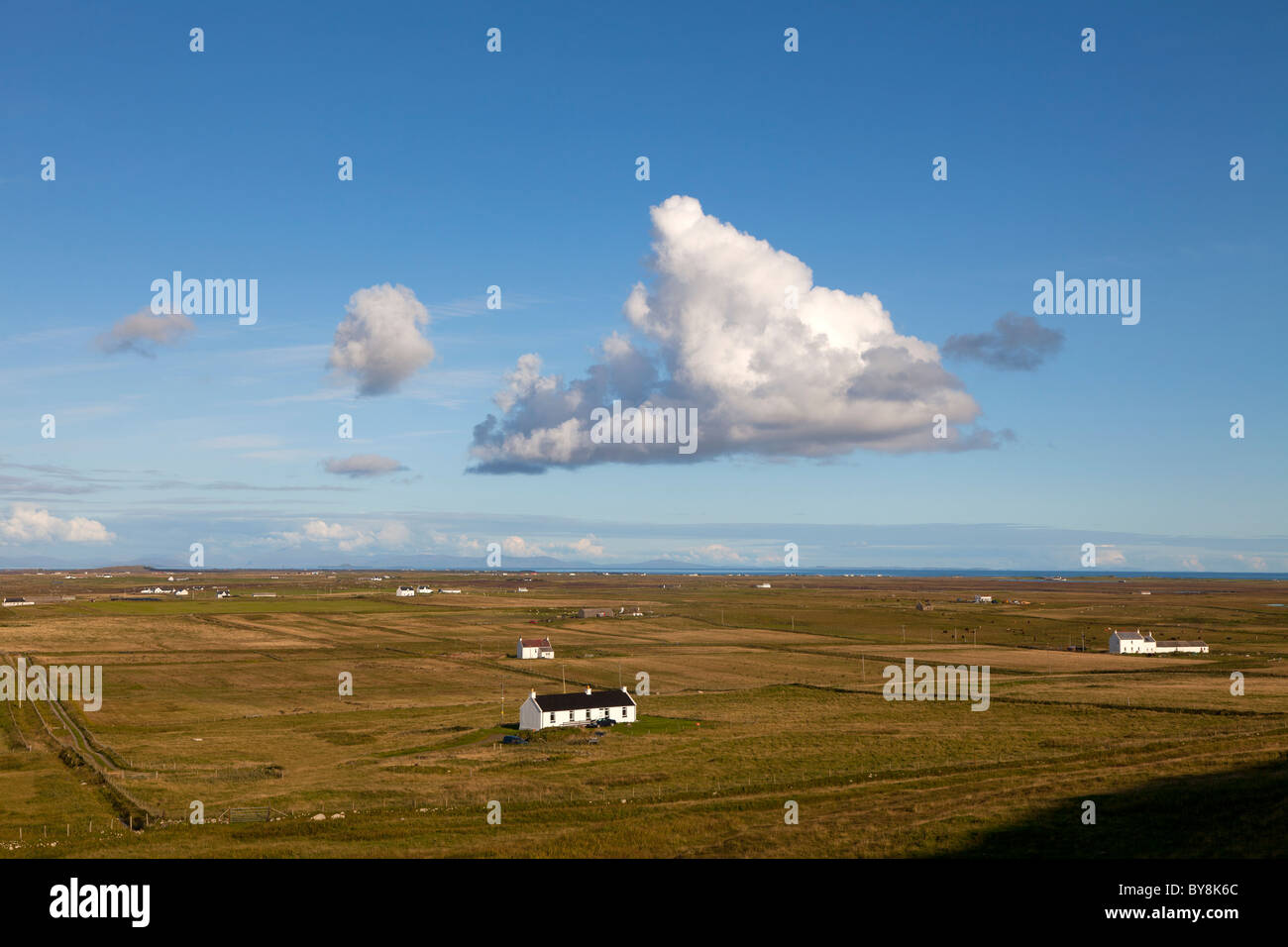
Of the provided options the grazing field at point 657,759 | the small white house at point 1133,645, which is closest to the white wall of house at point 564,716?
the grazing field at point 657,759

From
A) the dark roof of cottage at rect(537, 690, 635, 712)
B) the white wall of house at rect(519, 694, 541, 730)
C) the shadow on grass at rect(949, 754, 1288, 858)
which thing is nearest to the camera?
the shadow on grass at rect(949, 754, 1288, 858)

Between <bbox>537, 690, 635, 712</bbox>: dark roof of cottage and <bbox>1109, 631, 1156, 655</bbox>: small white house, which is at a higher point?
<bbox>537, 690, 635, 712</bbox>: dark roof of cottage

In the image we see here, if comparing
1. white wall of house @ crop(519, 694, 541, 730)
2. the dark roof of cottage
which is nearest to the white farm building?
the dark roof of cottage

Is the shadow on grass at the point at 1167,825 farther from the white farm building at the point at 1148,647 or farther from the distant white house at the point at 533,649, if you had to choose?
the white farm building at the point at 1148,647

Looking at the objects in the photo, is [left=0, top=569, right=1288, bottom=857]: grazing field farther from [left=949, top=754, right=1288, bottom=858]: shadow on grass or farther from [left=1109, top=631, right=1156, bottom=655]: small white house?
[left=1109, top=631, right=1156, bottom=655]: small white house
